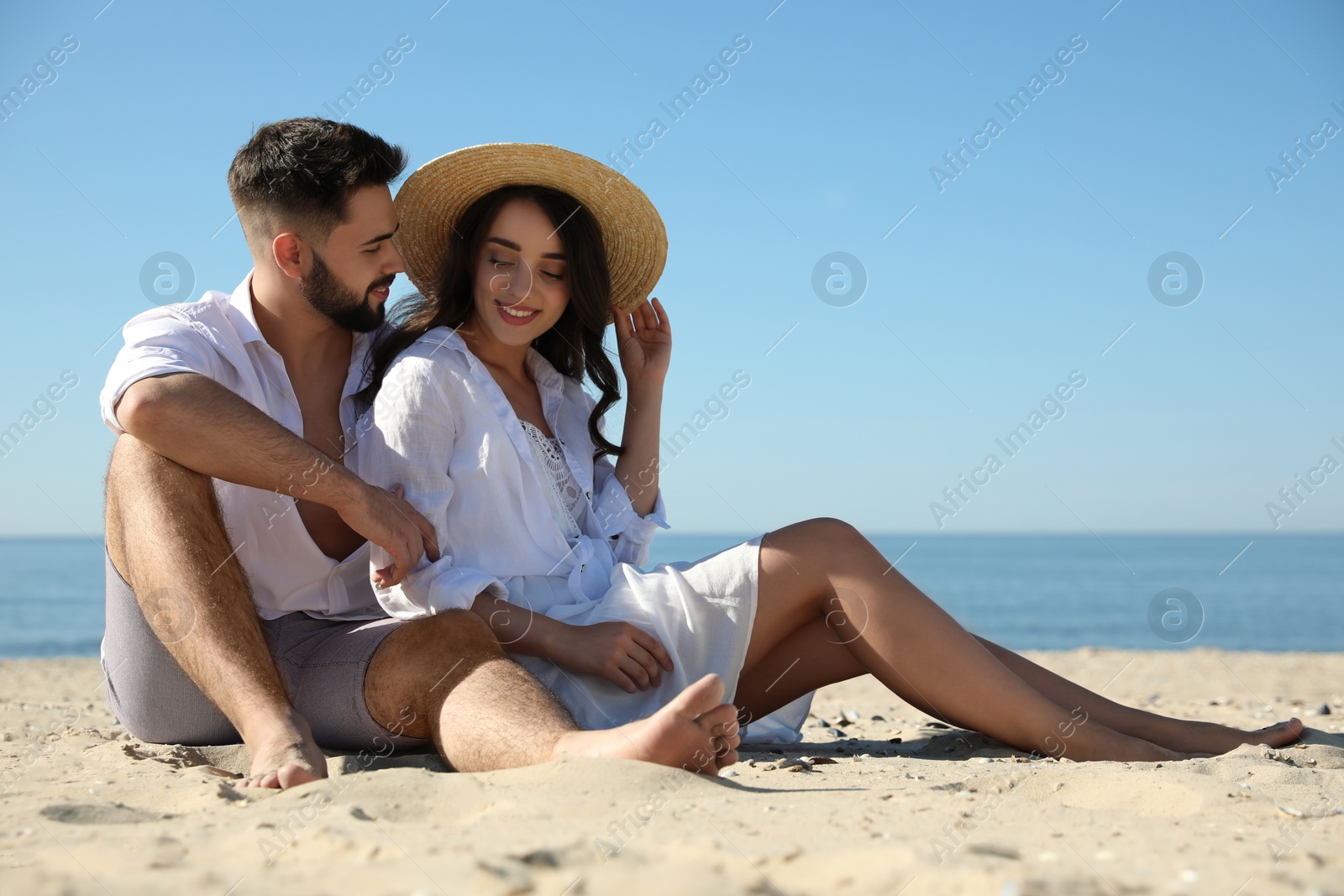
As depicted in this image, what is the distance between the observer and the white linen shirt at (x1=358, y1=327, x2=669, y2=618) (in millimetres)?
3012

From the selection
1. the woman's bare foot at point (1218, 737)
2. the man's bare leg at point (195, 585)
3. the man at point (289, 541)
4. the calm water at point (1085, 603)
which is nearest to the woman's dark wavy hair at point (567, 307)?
the man at point (289, 541)

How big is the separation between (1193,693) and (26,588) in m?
29.0

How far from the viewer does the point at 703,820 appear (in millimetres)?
1888

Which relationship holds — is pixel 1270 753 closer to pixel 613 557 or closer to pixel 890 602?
pixel 890 602

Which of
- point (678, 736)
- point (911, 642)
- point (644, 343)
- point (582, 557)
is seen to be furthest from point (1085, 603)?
point (678, 736)

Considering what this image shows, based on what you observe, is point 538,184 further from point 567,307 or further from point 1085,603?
point 1085,603

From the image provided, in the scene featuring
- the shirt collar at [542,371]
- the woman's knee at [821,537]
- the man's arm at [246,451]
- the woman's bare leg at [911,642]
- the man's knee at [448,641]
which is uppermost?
the shirt collar at [542,371]

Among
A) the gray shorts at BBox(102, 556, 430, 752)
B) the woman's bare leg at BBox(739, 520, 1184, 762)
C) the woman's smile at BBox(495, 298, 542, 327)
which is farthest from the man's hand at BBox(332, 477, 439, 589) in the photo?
the woman's bare leg at BBox(739, 520, 1184, 762)

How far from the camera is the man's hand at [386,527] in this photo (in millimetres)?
2852

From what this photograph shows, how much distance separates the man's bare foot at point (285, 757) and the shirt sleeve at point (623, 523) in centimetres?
138

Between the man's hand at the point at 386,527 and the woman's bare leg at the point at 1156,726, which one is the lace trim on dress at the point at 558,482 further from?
the woman's bare leg at the point at 1156,726

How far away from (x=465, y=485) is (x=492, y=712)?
95 cm

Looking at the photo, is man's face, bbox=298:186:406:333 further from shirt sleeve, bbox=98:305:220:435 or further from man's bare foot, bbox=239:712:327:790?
man's bare foot, bbox=239:712:327:790

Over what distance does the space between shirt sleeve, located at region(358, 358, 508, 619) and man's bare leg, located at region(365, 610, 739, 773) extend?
121mm
